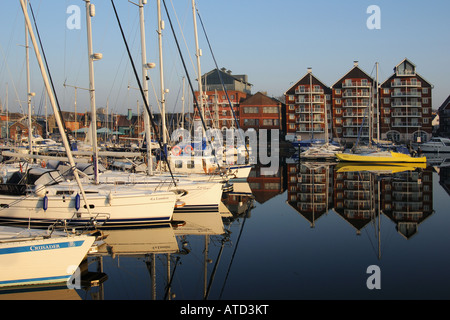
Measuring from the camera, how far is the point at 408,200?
29406 mm

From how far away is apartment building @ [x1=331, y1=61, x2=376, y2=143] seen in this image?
90688mm

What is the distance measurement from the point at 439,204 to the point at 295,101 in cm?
6759

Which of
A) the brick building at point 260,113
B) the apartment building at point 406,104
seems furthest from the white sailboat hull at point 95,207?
the apartment building at point 406,104

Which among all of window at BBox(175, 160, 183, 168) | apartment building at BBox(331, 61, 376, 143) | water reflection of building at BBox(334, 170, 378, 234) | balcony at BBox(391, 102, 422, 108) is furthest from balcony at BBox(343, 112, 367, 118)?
window at BBox(175, 160, 183, 168)

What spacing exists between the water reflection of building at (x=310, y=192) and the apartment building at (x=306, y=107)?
44342 mm

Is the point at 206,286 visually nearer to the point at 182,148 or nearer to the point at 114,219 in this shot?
the point at 114,219

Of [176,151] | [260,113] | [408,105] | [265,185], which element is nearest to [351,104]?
[408,105]

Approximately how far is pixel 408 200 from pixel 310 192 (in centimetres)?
728

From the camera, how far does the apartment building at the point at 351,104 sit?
298 feet

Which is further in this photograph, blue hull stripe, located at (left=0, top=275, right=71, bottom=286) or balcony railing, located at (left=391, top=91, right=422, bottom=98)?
balcony railing, located at (left=391, top=91, right=422, bottom=98)

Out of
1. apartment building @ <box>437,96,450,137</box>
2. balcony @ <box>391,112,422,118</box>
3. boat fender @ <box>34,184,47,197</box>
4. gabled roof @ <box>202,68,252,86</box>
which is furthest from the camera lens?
apartment building @ <box>437,96,450,137</box>

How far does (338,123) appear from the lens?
93.2m

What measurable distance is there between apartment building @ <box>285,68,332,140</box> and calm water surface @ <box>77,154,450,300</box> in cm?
6347

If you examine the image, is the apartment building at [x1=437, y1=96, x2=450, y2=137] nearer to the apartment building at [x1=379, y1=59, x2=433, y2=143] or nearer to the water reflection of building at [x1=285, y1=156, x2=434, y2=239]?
the apartment building at [x1=379, y1=59, x2=433, y2=143]
